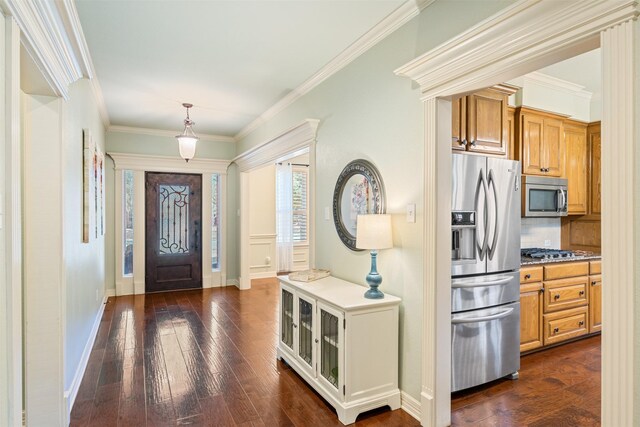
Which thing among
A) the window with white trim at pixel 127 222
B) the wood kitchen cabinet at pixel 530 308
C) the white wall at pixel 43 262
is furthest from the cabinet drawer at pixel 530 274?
the window with white trim at pixel 127 222

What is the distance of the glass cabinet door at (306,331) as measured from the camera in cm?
281

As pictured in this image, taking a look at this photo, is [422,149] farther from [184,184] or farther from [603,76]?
[184,184]

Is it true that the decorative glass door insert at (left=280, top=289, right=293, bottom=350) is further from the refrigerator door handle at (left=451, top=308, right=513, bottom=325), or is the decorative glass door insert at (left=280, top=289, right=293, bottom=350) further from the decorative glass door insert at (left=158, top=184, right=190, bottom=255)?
the decorative glass door insert at (left=158, top=184, right=190, bottom=255)

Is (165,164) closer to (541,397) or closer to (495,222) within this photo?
(495,222)

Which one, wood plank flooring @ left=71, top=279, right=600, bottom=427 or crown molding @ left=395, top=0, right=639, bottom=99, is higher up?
crown molding @ left=395, top=0, right=639, bottom=99

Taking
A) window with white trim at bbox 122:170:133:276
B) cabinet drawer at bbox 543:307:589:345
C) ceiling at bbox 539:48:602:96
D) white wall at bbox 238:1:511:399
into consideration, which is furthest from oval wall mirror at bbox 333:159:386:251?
window with white trim at bbox 122:170:133:276

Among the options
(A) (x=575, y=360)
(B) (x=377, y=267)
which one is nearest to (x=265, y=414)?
(B) (x=377, y=267)

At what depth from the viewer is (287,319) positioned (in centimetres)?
327

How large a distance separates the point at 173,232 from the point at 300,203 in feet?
9.30

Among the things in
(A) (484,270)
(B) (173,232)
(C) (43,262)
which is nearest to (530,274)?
(A) (484,270)

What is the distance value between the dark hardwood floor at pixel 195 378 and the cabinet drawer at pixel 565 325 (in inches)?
76.8

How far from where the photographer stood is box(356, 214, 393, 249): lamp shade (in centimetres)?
250

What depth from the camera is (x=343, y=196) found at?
130 inches

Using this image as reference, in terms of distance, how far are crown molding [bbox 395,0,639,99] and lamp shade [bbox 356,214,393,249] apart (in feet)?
2.90
